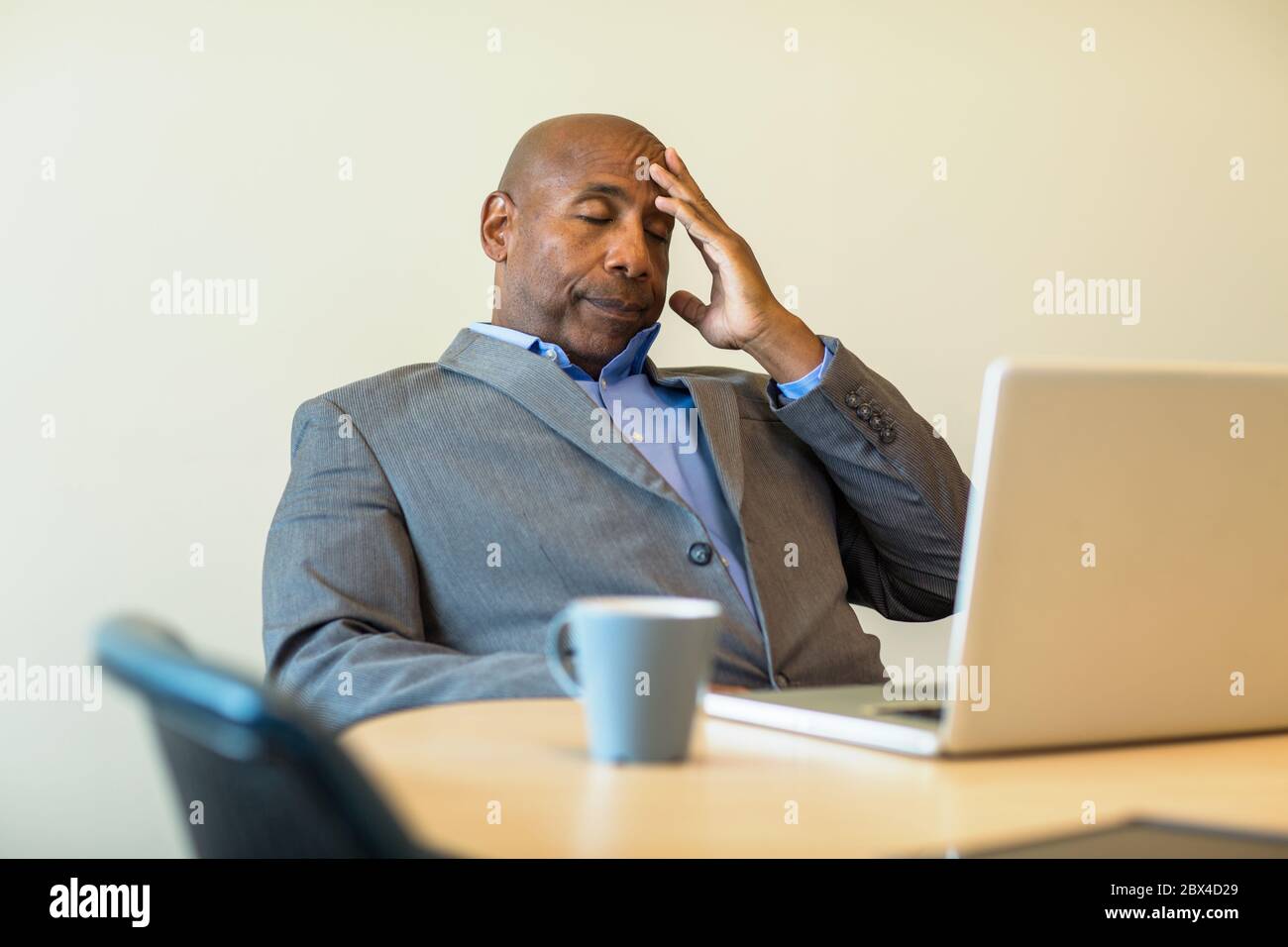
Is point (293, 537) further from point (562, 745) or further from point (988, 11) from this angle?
point (988, 11)

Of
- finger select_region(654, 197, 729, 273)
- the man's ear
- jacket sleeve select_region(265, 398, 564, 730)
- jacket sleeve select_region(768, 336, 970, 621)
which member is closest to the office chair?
jacket sleeve select_region(265, 398, 564, 730)

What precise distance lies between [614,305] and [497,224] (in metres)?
0.30

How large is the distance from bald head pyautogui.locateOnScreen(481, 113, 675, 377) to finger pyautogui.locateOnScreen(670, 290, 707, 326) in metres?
0.05

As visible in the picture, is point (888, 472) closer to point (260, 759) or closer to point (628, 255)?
point (628, 255)

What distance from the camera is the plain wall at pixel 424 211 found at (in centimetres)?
217

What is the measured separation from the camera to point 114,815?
2203mm

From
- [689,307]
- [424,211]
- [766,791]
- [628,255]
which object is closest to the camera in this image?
[766,791]

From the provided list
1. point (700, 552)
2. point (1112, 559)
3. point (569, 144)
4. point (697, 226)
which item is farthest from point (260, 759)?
point (569, 144)

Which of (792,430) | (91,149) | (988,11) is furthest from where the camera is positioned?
(988,11)

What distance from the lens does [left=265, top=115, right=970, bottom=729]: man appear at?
5.37ft

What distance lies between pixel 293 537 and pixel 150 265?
80cm

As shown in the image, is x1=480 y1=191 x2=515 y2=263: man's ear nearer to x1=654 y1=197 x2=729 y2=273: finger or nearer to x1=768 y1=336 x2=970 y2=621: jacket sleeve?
x1=654 y1=197 x2=729 y2=273: finger

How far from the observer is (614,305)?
2.02 metres
